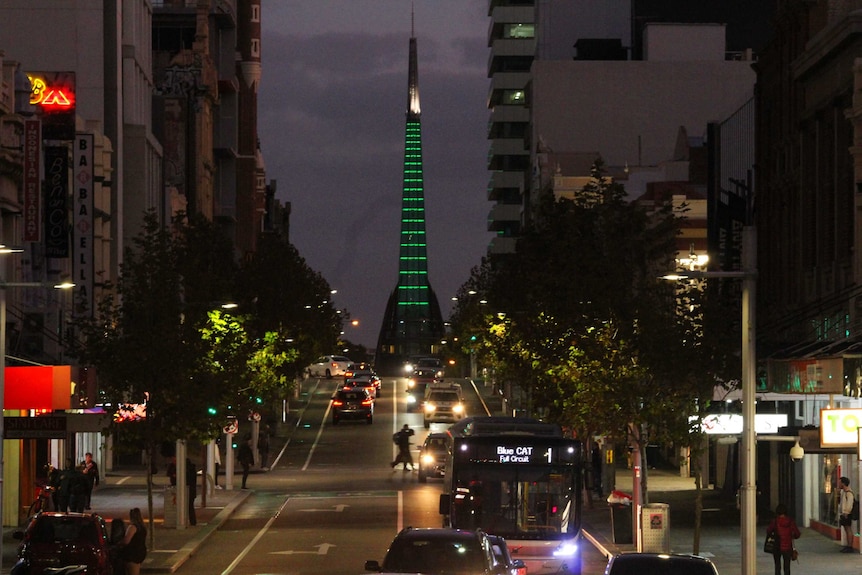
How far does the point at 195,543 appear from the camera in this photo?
42219 millimetres

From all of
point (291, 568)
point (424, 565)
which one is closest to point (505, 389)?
point (291, 568)

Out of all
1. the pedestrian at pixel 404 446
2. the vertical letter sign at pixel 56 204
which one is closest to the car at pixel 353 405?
the pedestrian at pixel 404 446

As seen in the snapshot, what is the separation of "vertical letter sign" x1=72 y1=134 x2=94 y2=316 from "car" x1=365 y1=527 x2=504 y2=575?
117 feet

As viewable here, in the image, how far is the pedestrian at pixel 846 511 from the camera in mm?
38025

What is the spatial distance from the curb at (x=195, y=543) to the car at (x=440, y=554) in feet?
44.5

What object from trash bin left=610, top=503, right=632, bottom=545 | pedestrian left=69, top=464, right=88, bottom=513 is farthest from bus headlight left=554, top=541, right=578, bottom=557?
pedestrian left=69, top=464, right=88, bottom=513

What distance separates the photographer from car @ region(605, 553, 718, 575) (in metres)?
23.0

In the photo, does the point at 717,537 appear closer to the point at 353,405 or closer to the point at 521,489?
the point at 521,489

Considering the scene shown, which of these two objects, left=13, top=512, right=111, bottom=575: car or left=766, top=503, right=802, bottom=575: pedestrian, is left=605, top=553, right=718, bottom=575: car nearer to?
left=766, top=503, right=802, bottom=575: pedestrian

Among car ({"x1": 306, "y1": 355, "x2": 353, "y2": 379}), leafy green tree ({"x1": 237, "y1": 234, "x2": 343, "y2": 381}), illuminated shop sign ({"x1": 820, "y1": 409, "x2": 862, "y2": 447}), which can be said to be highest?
leafy green tree ({"x1": 237, "y1": 234, "x2": 343, "y2": 381})

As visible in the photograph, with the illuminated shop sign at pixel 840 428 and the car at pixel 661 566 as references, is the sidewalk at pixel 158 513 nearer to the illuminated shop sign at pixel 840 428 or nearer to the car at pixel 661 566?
the illuminated shop sign at pixel 840 428

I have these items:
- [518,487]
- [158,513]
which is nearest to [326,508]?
[158,513]

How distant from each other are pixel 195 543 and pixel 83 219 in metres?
19.4

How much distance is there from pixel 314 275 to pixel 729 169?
5972cm
